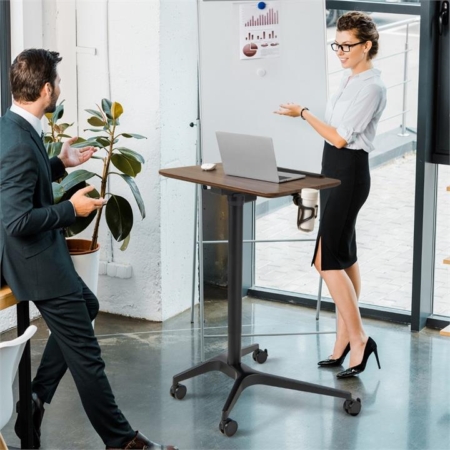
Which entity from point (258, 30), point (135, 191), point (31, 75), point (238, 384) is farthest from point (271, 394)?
point (31, 75)

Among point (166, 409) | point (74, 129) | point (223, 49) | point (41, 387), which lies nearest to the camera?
point (41, 387)

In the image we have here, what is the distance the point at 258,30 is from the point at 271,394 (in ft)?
5.64

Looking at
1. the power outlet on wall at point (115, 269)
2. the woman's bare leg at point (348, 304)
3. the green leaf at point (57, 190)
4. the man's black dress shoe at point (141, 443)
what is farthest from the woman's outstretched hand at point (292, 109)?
the man's black dress shoe at point (141, 443)

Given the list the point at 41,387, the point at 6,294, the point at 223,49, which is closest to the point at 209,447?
the point at 41,387

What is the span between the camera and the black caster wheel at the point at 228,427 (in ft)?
12.7

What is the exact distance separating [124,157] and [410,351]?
1.75m

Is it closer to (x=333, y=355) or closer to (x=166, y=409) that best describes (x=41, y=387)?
(x=166, y=409)

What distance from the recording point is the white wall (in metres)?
5.02

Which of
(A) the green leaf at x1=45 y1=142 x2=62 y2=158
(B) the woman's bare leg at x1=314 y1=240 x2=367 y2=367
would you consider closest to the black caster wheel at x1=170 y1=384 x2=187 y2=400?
(B) the woman's bare leg at x1=314 y1=240 x2=367 y2=367

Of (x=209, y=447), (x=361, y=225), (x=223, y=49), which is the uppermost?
(x=223, y=49)

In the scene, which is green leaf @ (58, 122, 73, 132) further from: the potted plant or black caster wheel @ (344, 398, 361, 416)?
black caster wheel @ (344, 398, 361, 416)

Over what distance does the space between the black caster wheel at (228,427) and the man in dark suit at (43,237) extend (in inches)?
15.3

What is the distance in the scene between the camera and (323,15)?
15.0ft

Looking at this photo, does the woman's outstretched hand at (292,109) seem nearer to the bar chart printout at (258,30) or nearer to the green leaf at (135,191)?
the bar chart printout at (258,30)
